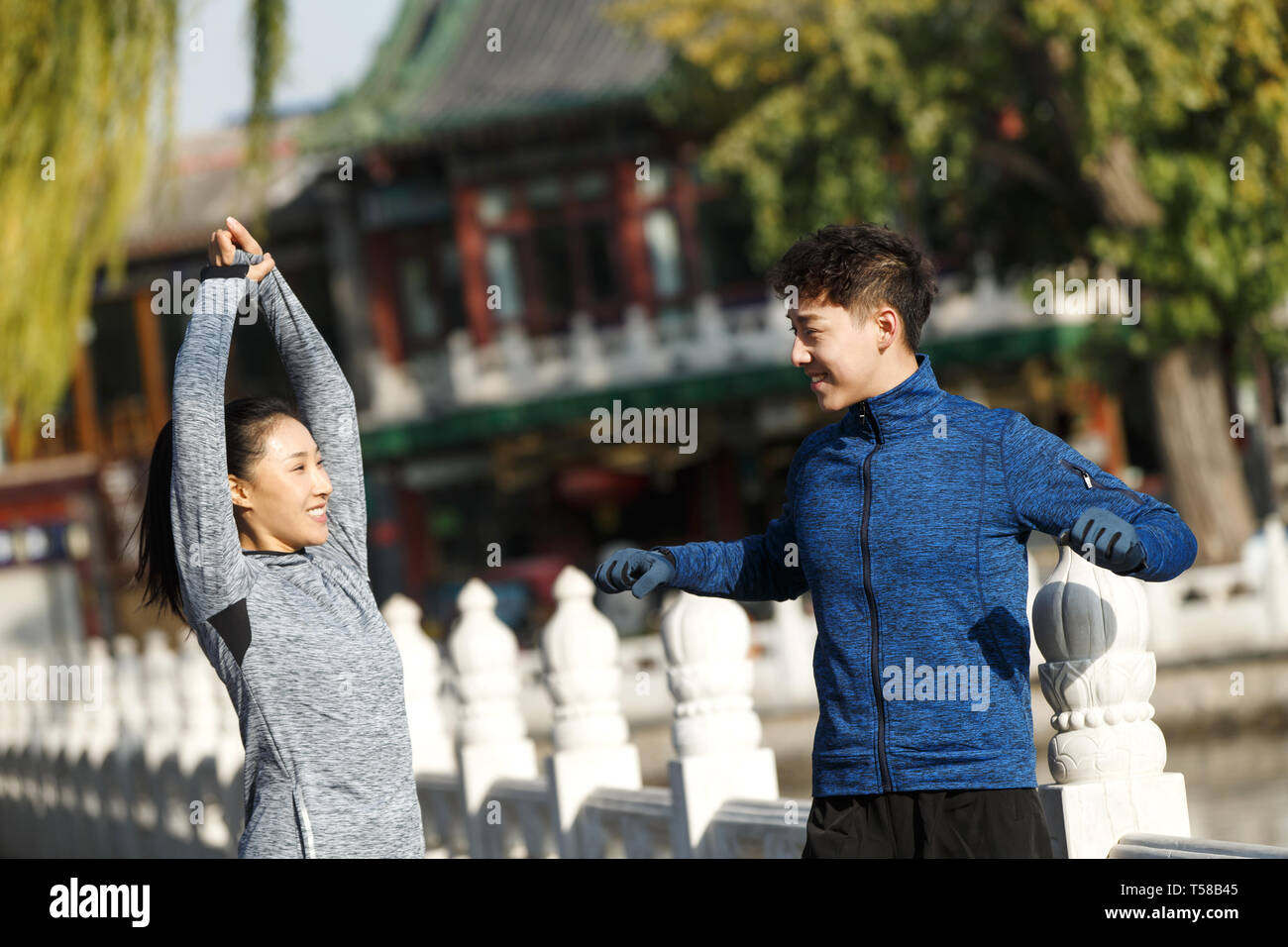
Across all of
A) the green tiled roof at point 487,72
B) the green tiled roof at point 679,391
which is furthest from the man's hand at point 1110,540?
the green tiled roof at point 487,72

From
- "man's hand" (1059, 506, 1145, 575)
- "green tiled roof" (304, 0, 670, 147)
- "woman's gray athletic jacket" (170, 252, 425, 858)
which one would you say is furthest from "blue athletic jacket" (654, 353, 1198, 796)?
"green tiled roof" (304, 0, 670, 147)

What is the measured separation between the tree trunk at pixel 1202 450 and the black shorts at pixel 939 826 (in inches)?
437

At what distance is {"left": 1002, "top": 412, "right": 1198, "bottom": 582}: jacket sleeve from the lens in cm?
251

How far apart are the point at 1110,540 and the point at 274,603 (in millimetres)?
1343

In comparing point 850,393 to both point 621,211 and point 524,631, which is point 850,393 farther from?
point 621,211

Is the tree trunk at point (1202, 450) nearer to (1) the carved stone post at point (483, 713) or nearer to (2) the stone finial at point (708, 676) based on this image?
(1) the carved stone post at point (483, 713)

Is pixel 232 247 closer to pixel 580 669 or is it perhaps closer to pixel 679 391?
pixel 580 669

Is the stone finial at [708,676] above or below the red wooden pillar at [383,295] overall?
below

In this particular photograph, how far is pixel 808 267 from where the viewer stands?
286 centimetres

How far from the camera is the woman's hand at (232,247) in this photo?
2.91 metres

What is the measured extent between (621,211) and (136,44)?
47.2ft

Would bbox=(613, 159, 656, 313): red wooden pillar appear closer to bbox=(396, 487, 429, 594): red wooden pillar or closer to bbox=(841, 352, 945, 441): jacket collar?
bbox=(396, 487, 429, 594): red wooden pillar

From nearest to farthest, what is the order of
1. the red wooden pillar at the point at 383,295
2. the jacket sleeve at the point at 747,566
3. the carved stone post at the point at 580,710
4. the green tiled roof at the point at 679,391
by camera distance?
the jacket sleeve at the point at 747,566 → the carved stone post at the point at 580,710 → the green tiled roof at the point at 679,391 → the red wooden pillar at the point at 383,295
